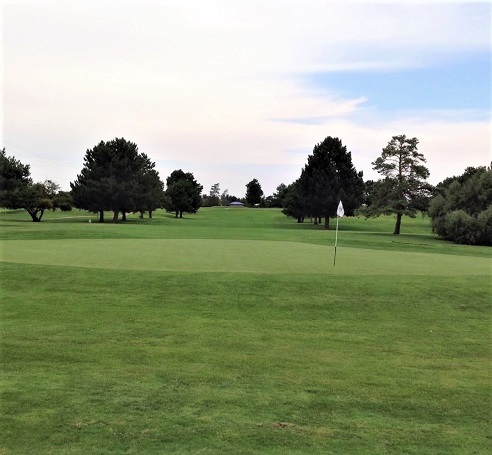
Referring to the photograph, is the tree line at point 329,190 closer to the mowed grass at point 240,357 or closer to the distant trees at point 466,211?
the distant trees at point 466,211

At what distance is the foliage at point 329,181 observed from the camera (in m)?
63.2

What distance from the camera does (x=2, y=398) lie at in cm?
582

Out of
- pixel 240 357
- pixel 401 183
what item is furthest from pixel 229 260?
pixel 401 183

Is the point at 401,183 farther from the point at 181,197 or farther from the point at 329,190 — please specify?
the point at 181,197

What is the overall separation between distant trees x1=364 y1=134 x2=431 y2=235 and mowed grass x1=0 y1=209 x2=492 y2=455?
120 ft

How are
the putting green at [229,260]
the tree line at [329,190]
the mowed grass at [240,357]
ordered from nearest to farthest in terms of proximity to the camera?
the mowed grass at [240,357] → the putting green at [229,260] → the tree line at [329,190]

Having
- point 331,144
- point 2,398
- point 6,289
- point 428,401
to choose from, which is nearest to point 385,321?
point 428,401

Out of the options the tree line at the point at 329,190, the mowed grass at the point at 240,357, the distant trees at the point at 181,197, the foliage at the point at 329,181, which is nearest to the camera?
the mowed grass at the point at 240,357

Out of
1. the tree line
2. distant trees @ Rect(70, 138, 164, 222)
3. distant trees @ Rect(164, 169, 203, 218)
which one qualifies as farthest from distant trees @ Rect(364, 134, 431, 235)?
distant trees @ Rect(164, 169, 203, 218)

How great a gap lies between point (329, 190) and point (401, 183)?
11818mm

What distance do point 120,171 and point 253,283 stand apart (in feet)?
176

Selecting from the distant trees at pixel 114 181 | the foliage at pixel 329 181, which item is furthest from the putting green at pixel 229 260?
the foliage at pixel 329 181

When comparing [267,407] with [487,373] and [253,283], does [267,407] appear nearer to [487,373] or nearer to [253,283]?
[487,373]

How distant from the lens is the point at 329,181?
63688mm
